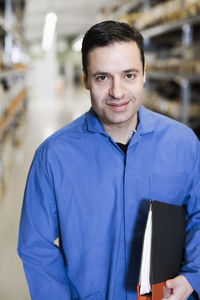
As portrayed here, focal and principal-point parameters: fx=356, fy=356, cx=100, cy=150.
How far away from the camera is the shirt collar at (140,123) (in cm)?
140

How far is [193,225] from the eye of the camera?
151 centimetres

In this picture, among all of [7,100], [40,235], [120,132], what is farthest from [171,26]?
[40,235]

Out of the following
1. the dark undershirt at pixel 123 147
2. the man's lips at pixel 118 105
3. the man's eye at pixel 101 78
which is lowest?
the dark undershirt at pixel 123 147

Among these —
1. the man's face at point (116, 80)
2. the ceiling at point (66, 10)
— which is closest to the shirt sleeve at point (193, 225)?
the man's face at point (116, 80)

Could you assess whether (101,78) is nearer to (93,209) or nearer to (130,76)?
(130,76)

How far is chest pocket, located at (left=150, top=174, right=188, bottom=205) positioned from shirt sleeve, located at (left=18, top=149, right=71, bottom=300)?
0.40 meters

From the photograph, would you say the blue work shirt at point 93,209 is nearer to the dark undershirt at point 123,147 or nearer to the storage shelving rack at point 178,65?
the dark undershirt at point 123,147

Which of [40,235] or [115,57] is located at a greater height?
[115,57]

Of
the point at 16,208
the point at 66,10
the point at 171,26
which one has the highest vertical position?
the point at 66,10

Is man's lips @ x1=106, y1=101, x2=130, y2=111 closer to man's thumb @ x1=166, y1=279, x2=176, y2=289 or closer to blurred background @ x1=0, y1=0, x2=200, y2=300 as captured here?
man's thumb @ x1=166, y1=279, x2=176, y2=289

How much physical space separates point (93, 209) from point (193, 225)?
0.45 meters

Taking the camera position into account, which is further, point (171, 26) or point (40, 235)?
point (171, 26)

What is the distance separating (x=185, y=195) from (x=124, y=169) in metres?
0.32

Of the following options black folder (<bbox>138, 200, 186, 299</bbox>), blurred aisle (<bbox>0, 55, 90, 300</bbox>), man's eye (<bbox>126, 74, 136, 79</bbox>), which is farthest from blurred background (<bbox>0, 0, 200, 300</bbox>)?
man's eye (<bbox>126, 74, 136, 79</bbox>)
